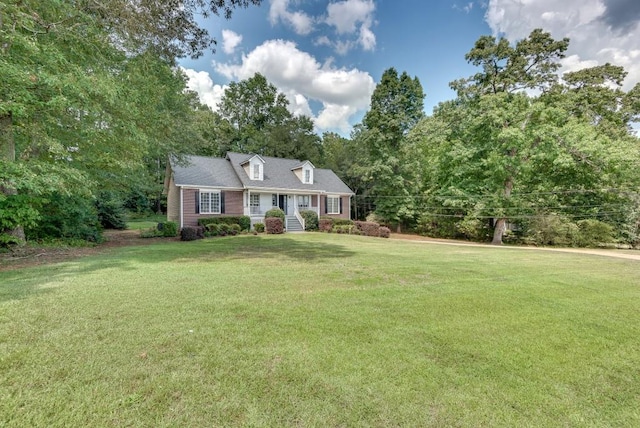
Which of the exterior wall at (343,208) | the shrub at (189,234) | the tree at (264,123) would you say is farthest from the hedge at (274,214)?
the tree at (264,123)

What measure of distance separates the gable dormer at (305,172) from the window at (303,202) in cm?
129

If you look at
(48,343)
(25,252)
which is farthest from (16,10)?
(48,343)

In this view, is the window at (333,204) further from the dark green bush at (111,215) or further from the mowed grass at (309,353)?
the mowed grass at (309,353)

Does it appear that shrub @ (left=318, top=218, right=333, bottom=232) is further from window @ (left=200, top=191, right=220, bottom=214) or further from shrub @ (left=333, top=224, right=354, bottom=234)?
window @ (left=200, top=191, right=220, bottom=214)

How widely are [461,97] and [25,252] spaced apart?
26.0 metres

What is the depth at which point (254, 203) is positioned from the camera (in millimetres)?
22031

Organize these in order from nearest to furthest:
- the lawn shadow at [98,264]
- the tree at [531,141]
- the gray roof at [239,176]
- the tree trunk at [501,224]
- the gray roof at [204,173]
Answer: the lawn shadow at [98,264], the tree at [531,141], the gray roof at [204,173], the gray roof at [239,176], the tree trunk at [501,224]

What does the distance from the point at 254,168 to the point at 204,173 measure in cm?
355

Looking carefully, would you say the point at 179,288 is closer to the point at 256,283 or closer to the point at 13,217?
the point at 256,283

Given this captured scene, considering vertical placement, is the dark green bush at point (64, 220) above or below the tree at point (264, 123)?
below

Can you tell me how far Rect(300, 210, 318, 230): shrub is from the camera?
73.2ft

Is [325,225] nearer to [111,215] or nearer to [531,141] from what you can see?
[531,141]

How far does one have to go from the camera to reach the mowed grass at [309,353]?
2365mm

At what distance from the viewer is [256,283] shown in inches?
239
